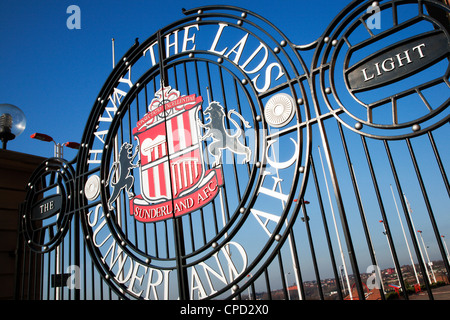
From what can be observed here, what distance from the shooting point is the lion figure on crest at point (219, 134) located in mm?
2379

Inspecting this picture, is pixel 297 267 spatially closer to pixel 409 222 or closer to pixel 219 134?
pixel 409 222

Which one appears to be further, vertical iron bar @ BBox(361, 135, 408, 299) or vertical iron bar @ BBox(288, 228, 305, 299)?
vertical iron bar @ BBox(288, 228, 305, 299)

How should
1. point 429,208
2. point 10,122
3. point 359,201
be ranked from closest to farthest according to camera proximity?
1. point 429,208
2. point 359,201
3. point 10,122

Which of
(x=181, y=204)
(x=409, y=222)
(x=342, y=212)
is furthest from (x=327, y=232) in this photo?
(x=181, y=204)

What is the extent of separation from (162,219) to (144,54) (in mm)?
1694

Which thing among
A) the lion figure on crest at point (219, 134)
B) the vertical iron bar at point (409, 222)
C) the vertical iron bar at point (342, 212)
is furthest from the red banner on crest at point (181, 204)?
the vertical iron bar at point (409, 222)

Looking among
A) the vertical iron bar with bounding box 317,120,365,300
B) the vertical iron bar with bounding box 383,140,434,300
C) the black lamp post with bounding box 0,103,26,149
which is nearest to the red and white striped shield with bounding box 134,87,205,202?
the vertical iron bar with bounding box 317,120,365,300

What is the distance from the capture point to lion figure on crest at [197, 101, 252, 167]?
2379 millimetres

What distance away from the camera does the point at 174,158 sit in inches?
108

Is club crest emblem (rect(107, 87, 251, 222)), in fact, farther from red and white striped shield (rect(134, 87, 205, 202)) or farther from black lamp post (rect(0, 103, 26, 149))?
black lamp post (rect(0, 103, 26, 149))

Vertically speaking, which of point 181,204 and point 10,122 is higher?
point 10,122

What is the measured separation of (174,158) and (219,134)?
1.62 ft

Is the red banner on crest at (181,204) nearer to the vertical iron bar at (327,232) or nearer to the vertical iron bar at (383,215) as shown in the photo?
the vertical iron bar at (327,232)
